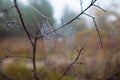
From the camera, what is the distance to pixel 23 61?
760 cm

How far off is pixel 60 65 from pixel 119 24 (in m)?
1.45

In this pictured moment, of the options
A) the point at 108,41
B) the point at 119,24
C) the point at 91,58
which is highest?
the point at 119,24

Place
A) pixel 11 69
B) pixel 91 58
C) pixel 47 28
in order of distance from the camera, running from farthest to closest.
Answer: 1. pixel 91 58
2. pixel 11 69
3. pixel 47 28

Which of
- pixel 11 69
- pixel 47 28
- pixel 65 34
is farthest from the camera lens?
pixel 11 69

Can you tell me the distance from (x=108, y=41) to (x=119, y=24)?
879mm

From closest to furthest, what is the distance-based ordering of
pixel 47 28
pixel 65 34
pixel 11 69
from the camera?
pixel 47 28, pixel 65 34, pixel 11 69

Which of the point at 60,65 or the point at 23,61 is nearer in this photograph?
the point at 60,65

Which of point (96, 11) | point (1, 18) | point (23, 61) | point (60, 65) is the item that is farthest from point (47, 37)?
point (23, 61)

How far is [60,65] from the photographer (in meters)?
6.55

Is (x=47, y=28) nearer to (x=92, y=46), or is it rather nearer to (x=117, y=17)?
(x=117, y=17)

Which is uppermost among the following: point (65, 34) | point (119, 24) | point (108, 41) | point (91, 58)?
point (65, 34)

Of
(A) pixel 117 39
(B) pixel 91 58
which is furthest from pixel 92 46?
(A) pixel 117 39

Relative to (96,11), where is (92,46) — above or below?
below

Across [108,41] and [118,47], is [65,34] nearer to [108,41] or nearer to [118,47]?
[118,47]
